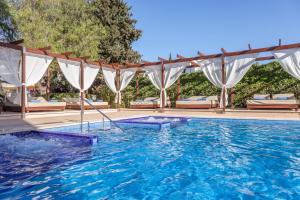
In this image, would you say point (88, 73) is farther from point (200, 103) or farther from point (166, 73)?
point (200, 103)

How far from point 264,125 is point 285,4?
728 cm

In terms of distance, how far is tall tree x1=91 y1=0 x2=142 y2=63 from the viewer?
1955cm

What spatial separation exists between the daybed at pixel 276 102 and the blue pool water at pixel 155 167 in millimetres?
4893

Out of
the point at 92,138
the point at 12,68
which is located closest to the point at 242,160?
the point at 92,138

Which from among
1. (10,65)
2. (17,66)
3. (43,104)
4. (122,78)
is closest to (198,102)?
(122,78)

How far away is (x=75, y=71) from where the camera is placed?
13.0 meters

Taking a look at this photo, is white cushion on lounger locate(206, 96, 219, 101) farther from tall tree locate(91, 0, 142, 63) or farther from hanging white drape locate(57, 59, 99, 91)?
tall tree locate(91, 0, 142, 63)

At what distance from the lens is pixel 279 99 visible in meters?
11.6

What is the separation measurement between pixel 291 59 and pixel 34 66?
35.6ft

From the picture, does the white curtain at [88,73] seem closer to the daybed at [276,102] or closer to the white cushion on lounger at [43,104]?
the white cushion on lounger at [43,104]

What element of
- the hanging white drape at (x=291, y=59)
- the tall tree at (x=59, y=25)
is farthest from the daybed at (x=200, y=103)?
the tall tree at (x=59, y=25)

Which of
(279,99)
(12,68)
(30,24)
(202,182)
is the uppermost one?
(30,24)

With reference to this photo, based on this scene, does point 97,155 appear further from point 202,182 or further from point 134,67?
point 134,67

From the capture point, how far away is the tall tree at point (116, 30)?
19547 millimetres
